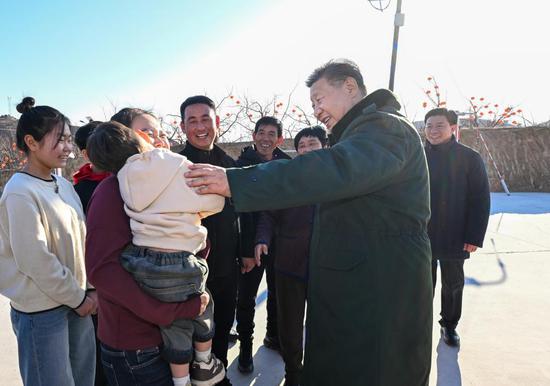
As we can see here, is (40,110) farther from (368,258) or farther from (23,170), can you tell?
(368,258)

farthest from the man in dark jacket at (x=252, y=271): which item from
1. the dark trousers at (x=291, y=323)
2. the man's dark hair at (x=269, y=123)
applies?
the dark trousers at (x=291, y=323)

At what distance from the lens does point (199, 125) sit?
2.47m

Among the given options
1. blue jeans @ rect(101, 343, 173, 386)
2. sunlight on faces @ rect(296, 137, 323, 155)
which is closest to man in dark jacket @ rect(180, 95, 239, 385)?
sunlight on faces @ rect(296, 137, 323, 155)

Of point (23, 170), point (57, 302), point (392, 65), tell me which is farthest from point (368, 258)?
point (392, 65)

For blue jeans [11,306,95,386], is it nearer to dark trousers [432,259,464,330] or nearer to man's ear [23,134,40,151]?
man's ear [23,134,40,151]

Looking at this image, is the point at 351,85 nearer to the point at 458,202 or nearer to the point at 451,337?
the point at 458,202

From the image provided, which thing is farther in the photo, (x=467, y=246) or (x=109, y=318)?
(x=467, y=246)

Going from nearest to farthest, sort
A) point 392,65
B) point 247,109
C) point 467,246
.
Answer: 1. point 467,246
2. point 392,65
3. point 247,109

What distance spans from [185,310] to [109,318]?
286 mm

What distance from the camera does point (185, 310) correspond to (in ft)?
4.34

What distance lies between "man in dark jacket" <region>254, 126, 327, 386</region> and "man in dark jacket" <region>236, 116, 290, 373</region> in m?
0.11

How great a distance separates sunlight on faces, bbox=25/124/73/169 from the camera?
5.92 ft

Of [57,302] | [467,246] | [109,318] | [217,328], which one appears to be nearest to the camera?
[109,318]

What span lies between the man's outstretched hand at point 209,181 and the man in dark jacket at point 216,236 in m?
1.19
